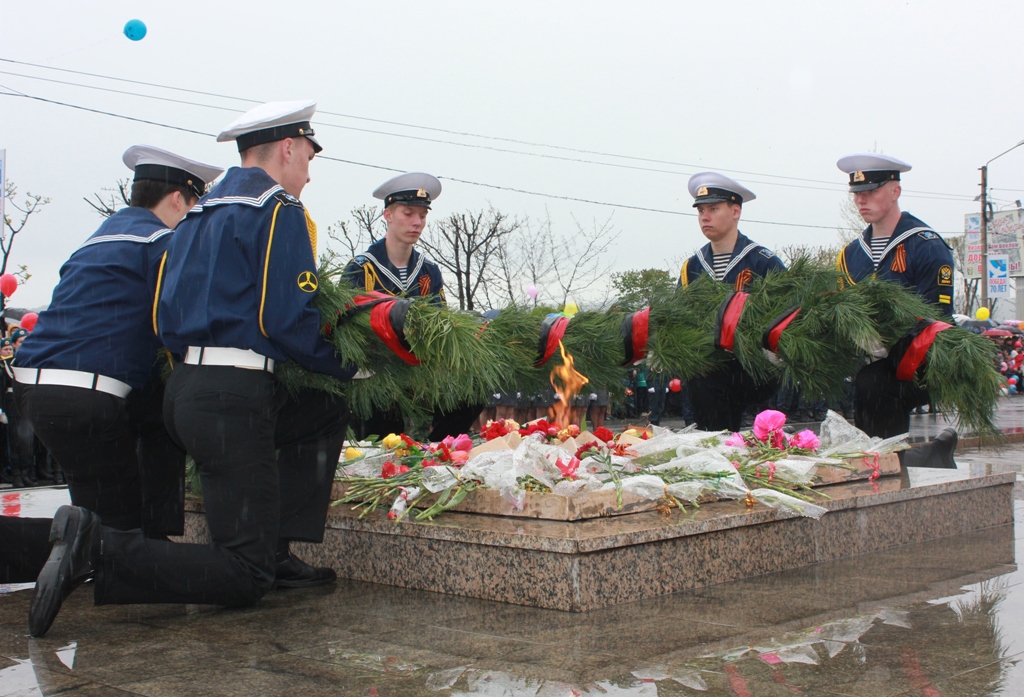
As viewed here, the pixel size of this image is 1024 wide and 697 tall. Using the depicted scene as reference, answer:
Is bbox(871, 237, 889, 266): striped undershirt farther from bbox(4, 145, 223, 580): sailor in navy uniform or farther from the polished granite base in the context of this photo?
bbox(4, 145, 223, 580): sailor in navy uniform

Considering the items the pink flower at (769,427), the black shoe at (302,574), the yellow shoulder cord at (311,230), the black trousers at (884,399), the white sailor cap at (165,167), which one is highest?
the white sailor cap at (165,167)

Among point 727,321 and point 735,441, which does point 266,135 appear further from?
point 735,441

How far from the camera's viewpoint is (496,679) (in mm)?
2924

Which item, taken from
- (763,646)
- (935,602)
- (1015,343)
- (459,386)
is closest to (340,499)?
(459,386)

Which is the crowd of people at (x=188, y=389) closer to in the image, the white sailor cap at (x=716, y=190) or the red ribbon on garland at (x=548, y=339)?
the red ribbon on garland at (x=548, y=339)

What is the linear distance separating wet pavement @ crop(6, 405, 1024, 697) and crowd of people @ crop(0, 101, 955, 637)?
0.24 meters

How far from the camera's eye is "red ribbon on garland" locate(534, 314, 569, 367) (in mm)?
5066

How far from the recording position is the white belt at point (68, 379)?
13.2ft

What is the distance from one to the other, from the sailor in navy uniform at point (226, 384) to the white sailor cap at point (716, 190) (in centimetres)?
328

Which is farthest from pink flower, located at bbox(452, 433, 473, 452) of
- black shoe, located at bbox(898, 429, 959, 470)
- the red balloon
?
the red balloon

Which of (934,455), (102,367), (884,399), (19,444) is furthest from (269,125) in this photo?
(19,444)

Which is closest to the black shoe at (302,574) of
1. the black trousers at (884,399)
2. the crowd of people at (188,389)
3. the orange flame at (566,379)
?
the crowd of people at (188,389)

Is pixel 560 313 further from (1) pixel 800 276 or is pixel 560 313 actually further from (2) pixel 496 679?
(2) pixel 496 679

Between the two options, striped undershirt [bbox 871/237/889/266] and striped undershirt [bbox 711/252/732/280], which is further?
striped undershirt [bbox 711/252/732/280]
